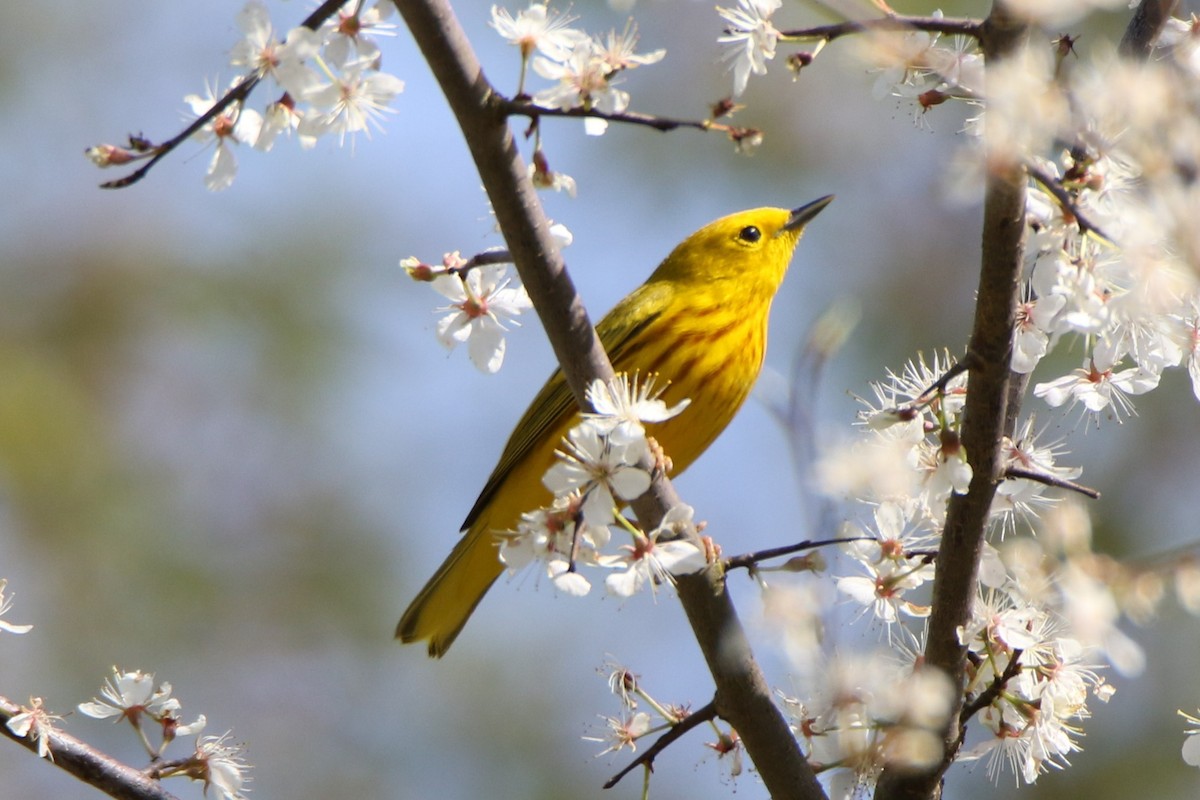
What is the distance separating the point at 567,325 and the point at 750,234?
10.0ft

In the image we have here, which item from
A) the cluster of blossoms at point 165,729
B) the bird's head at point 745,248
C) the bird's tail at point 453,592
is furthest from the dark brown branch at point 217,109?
the bird's head at point 745,248

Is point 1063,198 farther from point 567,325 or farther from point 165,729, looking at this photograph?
point 165,729

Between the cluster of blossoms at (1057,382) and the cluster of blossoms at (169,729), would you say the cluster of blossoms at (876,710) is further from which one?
the cluster of blossoms at (169,729)

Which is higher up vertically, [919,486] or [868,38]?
[868,38]

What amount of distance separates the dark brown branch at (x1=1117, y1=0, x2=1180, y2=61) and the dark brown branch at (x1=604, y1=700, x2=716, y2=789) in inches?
66.1

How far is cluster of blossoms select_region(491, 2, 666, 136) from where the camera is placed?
8.35 feet

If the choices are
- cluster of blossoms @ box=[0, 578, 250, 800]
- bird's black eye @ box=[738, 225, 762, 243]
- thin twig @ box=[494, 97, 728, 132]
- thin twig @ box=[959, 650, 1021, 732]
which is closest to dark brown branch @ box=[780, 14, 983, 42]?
thin twig @ box=[494, 97, 728, 132]

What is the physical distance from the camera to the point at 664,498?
2.86 meters

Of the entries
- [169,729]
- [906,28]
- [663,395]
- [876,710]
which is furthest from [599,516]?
[663,395]

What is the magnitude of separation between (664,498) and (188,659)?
5978mm

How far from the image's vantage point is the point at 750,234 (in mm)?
5617

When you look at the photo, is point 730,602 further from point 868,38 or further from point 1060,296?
point 868,38

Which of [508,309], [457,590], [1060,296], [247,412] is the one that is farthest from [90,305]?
[1060,296]

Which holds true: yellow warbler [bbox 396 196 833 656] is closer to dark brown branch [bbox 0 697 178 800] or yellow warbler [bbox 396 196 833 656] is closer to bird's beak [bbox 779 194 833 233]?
bird's beak [bbox 779 194 833 233]
